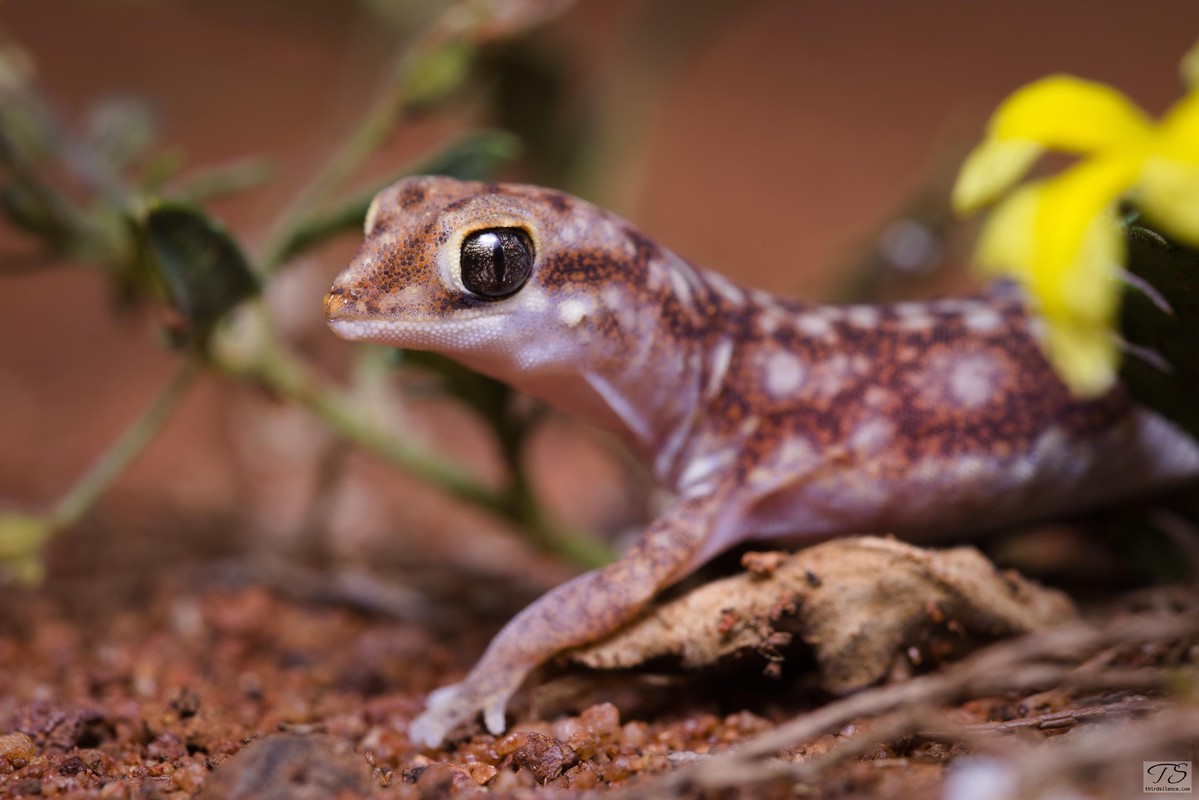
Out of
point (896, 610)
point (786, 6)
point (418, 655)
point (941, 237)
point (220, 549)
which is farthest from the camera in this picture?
point (786, 6)

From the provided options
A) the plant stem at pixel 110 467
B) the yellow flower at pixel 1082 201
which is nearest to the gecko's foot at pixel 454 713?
the plant stem at pixel 110 467

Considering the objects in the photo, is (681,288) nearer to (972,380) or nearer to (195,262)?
(972,380)

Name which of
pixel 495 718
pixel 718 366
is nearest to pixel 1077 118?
pixel 718 366

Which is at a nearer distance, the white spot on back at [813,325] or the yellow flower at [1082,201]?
the yellow flower at [1082,201]

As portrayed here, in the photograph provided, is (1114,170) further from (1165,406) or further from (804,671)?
(804,671)

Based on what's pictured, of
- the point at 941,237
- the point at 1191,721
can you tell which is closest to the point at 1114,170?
the point at 1191,721

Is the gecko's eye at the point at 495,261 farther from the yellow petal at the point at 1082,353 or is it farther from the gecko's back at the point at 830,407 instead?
the yellow petal at the point at 1082,353

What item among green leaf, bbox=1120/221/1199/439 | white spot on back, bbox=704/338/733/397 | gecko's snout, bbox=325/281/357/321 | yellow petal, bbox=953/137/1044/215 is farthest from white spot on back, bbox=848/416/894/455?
gecko's snout, bbox=325/281/357/321
